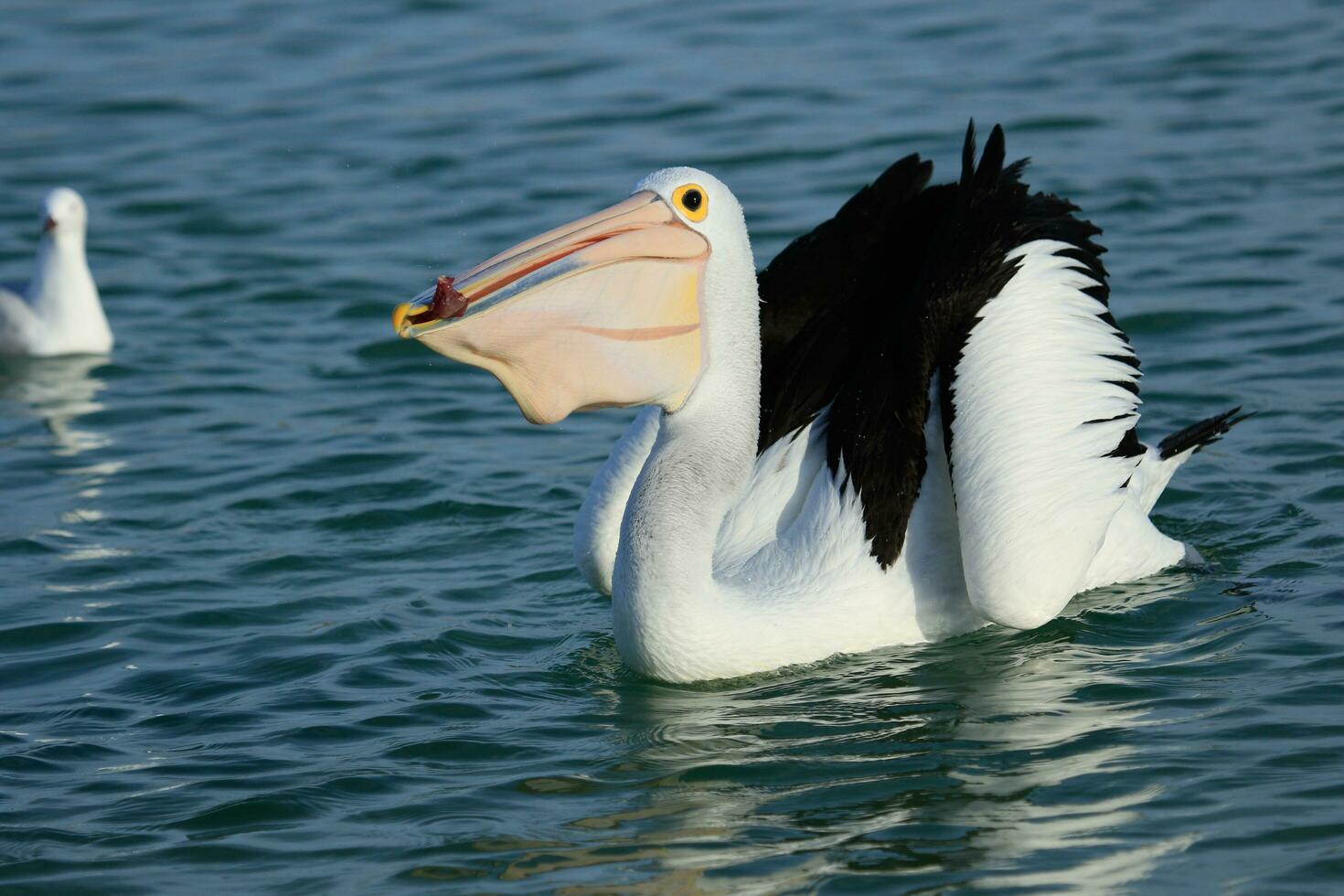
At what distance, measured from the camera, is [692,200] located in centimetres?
477

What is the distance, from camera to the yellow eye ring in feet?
15.6

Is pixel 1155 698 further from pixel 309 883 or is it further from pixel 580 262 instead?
pixel 309 883

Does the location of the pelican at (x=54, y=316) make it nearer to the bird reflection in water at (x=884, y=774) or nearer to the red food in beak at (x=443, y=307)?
the bird reflection in water at (x=884, y=774)

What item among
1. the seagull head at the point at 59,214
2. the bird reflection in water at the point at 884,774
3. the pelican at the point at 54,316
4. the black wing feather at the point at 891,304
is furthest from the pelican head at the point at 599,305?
the seagull head at the point at 59,214

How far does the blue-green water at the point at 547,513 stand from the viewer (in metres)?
4.23

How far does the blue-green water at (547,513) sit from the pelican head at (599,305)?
847mm

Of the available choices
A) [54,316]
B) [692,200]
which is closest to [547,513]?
[692,200]

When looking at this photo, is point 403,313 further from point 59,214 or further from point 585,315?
point 59,214

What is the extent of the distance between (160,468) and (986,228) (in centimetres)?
337

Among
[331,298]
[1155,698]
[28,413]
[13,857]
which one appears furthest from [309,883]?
[331,298]

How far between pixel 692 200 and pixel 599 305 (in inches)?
15.0

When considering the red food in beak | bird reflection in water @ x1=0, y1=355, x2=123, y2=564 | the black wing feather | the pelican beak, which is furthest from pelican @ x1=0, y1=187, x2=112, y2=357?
the red food in beak

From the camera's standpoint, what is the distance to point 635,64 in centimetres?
1232

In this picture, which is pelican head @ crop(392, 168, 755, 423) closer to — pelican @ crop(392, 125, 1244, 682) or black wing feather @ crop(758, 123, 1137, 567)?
pelican @ crop(392, 125, 1244, 682)
